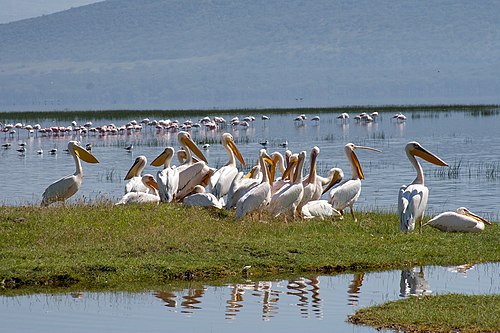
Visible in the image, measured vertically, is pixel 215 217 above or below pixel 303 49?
below

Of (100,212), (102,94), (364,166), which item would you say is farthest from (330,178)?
(102,94)

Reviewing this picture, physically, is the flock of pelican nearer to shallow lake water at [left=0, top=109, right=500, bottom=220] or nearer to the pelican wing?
the pelican wing

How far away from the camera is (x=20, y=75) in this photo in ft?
651

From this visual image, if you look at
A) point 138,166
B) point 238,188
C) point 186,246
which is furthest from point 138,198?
point 186,246

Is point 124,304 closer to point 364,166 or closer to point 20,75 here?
point 364,166

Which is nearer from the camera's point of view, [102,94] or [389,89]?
[389,89]

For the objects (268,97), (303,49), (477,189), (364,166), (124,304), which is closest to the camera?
(124,304)

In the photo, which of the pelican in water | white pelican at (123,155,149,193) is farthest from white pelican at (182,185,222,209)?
white pelican at (123,155,149,193)

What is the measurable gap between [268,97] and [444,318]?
15308 centimetres

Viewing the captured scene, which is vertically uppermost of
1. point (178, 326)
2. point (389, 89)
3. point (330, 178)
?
point (389, 89)

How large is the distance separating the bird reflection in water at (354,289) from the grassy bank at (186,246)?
0.39 metres

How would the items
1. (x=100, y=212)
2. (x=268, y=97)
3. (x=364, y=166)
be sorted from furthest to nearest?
(x=268, y=97), (x=364, y=166), (x=100, y=212)

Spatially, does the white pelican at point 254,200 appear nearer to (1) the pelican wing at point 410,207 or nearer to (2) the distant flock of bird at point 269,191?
(2) the distant flock of bird at point 269,191

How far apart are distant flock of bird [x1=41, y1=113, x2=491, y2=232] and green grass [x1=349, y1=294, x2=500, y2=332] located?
3.83m
